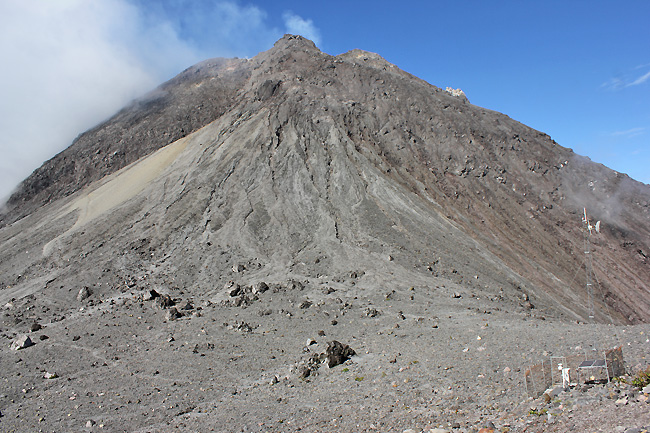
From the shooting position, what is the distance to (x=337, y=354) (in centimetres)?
1216

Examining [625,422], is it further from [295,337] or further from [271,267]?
[271,267]

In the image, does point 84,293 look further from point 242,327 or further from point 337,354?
point 337,354

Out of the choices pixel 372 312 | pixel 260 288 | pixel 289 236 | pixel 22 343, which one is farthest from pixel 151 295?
pixel 372 312

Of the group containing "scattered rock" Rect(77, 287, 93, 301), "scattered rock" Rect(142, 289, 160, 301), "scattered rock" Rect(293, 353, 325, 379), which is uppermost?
"scattered rock" Rect(77, 287, 93, 301)

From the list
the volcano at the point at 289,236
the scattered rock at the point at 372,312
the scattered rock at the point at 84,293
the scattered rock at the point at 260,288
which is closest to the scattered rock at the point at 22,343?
the volcano at the point at 289,236

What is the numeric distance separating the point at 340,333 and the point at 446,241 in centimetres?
1008

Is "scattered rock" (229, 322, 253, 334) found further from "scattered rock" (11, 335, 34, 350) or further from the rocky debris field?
"scattered rock" (11, 335, 34, 350)

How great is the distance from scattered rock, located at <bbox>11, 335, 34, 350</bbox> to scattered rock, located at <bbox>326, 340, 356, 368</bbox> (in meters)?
9.93

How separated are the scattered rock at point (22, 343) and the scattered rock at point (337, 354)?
9.93 m

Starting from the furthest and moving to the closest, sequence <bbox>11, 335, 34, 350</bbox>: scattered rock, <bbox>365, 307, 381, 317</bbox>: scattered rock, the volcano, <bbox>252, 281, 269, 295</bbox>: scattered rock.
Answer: <bbox>252, 281, 269, 295</bbox>: scattered rock → <bbox>365, 307, 381, 317</bbox>: scattered rock → <bbox>11, 335, 34, 350</bbox>: scattered rock → the volcano

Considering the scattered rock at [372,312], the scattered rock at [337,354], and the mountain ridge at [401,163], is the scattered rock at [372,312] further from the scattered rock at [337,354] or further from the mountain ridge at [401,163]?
the mountain ridge at [401,163]

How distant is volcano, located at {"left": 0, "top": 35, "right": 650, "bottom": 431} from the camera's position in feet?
43.5

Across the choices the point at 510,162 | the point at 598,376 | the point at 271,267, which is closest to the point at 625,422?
the point at 598,376

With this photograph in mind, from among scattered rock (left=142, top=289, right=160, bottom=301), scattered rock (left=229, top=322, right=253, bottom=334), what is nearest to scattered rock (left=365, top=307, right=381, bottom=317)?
scattered rock (left=229, top=322, right=253, bottom=334)
